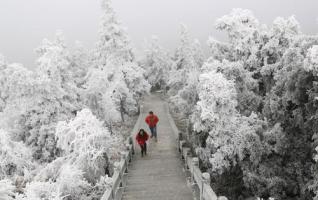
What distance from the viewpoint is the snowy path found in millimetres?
13663

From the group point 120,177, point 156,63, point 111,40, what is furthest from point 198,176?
point 156,63

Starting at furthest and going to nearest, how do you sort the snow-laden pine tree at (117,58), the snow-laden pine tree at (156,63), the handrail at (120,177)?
the snow-laden pine tree at (156,63), the snow-laden pine tree at (117,58), the handrail at (120,177)

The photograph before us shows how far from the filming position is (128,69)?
31.7 meters

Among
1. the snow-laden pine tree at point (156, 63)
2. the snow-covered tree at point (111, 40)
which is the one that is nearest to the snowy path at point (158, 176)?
the snow-covered tree at point (111, 40)

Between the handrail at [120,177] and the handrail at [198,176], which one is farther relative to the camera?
the handrail at [120,177]

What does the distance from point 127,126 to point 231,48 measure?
1604cm

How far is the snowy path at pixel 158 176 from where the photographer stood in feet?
44.8

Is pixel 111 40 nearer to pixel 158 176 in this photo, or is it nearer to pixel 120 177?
pixel 158 176

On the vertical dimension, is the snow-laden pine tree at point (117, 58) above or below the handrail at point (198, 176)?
above

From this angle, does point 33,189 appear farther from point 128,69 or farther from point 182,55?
point 182,55

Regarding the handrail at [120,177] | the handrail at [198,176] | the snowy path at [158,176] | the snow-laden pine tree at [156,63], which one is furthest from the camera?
the snow-laden pine tree at [156,63]

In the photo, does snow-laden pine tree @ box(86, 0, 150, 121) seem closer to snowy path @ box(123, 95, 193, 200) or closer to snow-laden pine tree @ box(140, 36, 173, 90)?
snowy path @ box(123, 95, 193, 200)

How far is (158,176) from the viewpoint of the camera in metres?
15.6

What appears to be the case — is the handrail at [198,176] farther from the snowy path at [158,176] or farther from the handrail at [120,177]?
the handrail at [120,177]
